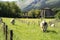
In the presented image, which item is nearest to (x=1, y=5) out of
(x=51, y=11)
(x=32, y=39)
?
(x=51, y=11)

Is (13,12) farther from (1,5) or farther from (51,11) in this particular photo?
(51,11)

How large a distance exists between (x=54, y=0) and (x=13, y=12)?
10210cm

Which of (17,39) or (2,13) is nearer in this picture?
(17,39)

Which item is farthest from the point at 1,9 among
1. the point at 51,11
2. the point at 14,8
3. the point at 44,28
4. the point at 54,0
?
the point at 54,0

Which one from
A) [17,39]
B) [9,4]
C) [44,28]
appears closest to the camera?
[17,39]

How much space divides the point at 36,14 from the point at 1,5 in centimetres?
1601

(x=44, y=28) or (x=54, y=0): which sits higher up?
(x=54, y=0)

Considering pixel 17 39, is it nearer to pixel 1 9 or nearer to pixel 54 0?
pixel 1 9

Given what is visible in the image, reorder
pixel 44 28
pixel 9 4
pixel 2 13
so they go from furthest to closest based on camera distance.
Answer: pixel 9 4
pixel 2 13
pixel 44 28

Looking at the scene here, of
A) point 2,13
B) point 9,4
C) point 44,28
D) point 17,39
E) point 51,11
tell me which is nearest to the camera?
point 17,39

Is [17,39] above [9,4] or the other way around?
the other way around

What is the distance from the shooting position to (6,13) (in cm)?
8338

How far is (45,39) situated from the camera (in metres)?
15.6

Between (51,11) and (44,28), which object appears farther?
(51,11)
